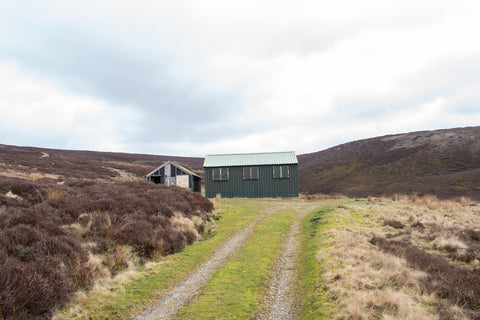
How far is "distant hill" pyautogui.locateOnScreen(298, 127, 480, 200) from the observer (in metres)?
49.1

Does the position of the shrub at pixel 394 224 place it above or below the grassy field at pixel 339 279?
above

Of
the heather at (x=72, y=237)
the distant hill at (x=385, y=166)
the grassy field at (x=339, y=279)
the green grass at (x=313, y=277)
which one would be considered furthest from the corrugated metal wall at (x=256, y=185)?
the grassy field at (x=339, y=279)

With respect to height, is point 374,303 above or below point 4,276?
below

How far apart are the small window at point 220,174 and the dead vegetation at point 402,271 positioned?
88.4 feet

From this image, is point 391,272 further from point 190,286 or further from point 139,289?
point 139,289

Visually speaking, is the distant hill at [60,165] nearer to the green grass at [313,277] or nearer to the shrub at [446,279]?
the green grass at [313,277]

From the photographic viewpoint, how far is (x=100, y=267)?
29.4ft

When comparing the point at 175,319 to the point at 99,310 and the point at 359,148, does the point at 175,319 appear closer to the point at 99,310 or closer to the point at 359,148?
the point at 99,310

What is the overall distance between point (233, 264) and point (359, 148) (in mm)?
79066

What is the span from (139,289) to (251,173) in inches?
1296

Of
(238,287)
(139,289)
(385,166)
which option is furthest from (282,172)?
(385,166)

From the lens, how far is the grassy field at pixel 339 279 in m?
6.58

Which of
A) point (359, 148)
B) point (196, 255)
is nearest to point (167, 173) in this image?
point (196, 255)

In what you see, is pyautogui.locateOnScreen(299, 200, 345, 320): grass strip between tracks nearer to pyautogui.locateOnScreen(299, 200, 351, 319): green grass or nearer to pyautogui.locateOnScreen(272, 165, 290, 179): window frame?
pyautogui.locateOnScreen(299, 200, 351, 319): green grass
